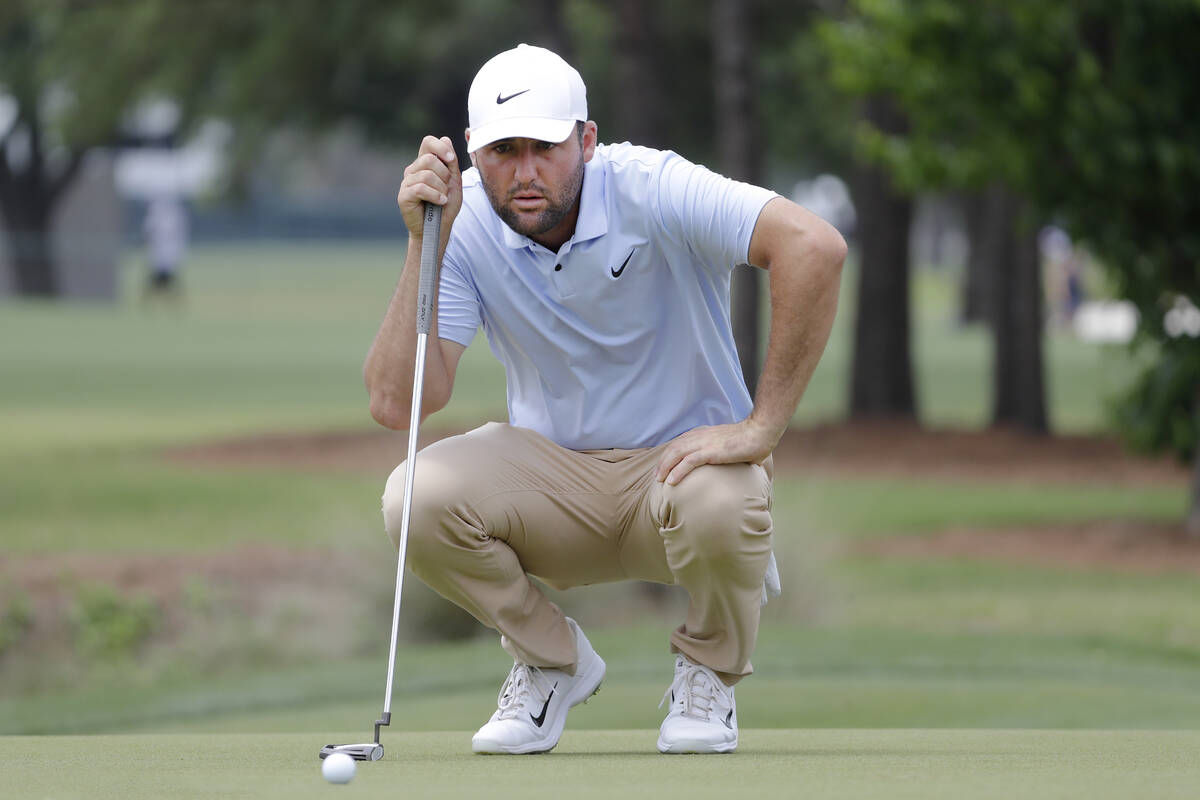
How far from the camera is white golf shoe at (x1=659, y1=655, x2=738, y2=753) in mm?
4984

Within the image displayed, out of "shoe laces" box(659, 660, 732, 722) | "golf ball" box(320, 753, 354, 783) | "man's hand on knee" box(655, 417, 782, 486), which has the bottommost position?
"shoe laces" box(659, 660, 732, 722)

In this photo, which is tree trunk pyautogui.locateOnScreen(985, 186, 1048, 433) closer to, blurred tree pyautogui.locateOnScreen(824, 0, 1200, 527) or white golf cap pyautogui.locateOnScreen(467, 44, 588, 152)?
blurred tree pyautogui.locateOnScreen(824, 0, 1200, 527)

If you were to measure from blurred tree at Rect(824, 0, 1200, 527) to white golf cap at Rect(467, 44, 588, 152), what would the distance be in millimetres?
6920

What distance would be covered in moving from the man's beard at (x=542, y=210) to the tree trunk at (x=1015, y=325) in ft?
46.8

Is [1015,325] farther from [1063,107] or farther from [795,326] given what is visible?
[795,326]

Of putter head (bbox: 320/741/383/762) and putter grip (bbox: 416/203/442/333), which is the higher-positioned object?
Answer: putter grip (bbox: 416/203/442/333)

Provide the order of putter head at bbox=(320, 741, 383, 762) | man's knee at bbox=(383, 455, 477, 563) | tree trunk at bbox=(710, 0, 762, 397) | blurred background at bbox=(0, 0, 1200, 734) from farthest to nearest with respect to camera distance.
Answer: tree trunk at bbox=(710, 0, 762, 397) → blurred background at bbox=(0, 0, 1200, 734) → man's knee at bbox=(383, 455, 477, 563) → putter head at bbox=(320, 741, 383, 762)

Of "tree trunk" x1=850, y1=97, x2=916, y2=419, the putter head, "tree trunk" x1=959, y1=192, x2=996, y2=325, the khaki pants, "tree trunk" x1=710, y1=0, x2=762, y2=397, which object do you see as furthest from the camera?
"tree trunk" x1=959, y1=192, x2=996, y2=325

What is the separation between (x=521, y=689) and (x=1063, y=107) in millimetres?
7365

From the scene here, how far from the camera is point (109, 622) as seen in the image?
A: 36.4 ft

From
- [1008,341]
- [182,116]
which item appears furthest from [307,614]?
[182,116]

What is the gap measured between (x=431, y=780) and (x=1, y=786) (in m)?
0.87

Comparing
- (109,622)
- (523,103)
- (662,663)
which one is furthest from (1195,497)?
(523,103)

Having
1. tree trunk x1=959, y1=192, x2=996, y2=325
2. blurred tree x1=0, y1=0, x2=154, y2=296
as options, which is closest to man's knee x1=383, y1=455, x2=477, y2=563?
blurred tree x1=0, y1=0, x2=154, y2=296
